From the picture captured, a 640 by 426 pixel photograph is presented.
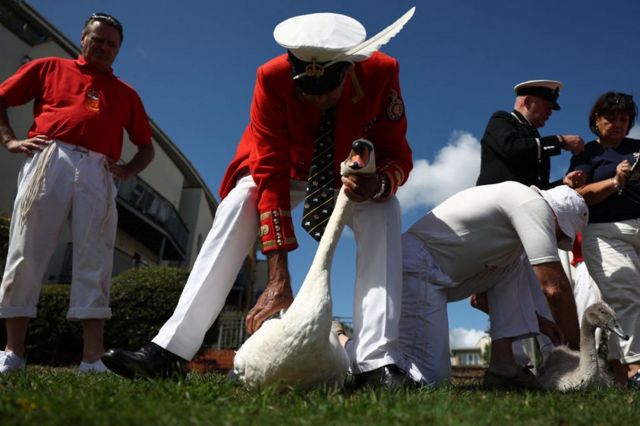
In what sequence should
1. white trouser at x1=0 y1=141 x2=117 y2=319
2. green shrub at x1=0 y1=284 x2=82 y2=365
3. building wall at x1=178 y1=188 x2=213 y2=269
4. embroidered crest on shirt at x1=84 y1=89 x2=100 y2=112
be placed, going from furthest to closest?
building wall at x1=178 y1=188 x2=213 y2=269 → green shrub at x1=0 y1=284 x2=82 y2=365 → embroidered crest on shirt at x1=84 y1=89 x2=100 y2=112 → white trouser at x1=0 y1=141 x2=117 y2=319

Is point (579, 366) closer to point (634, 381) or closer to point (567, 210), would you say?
point (567, 210)

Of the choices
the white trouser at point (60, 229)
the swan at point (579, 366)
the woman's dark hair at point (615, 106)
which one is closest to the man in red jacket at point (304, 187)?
the swan at point (579, 366)

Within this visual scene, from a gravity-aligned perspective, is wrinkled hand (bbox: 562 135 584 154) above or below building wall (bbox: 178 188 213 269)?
below

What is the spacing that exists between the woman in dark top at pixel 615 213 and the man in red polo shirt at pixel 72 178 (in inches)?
155

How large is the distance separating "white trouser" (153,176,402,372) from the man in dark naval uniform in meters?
1.78

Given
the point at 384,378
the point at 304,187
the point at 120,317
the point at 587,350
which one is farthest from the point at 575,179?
the point at 120,317

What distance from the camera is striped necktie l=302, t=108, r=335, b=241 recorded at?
10.7 feet

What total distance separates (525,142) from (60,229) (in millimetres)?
3688

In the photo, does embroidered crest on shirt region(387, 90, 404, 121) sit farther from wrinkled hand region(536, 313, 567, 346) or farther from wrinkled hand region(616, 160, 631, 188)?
wrinkled hand region(616, 160, 631, 188)

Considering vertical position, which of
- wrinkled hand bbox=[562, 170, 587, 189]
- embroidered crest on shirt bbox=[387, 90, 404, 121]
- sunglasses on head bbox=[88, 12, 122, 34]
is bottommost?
wrinkled hand bbox=[562, 170, 587, 189]

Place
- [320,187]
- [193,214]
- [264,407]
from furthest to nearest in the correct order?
[193,214] → [320,187] → [264,407]

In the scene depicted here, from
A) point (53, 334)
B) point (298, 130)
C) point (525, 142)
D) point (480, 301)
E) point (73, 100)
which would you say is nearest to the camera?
point (298, 130)

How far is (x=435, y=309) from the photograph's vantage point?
11.4 feet

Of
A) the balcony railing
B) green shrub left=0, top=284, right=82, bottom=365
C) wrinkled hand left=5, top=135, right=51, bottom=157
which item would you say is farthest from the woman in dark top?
the balcony railing
